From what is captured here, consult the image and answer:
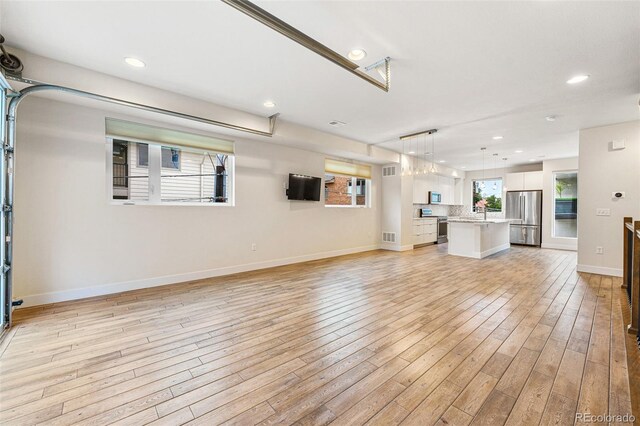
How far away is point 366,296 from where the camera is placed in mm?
3594

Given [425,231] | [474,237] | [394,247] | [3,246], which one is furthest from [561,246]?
[3,246]

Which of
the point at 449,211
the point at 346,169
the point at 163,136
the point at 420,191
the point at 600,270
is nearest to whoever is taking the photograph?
the point at 163,136

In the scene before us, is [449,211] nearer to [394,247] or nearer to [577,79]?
[394,247]

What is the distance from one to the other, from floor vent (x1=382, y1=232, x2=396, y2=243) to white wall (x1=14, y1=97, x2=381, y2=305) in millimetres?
3593

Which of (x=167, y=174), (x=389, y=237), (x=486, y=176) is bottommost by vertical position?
(x=389, y=237)

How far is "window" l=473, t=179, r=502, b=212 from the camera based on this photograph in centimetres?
972

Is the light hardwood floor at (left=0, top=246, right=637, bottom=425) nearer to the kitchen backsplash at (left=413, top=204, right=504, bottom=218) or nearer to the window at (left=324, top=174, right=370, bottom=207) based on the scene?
the window at (left=324, top=174, right=370, bottom=207)

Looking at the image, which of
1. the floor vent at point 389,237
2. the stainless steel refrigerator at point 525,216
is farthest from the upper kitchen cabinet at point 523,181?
the floor vent at point 389,237

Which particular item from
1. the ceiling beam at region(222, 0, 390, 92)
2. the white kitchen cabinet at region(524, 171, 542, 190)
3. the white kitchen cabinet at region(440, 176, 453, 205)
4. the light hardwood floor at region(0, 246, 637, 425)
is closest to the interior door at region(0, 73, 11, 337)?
the light hardwood floor at region(0, 246, 637, 425)

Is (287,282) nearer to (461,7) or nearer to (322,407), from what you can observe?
(322,407)

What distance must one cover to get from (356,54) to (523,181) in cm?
866

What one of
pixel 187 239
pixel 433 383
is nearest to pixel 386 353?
pixel 433 383

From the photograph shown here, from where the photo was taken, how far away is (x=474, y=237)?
253 inches

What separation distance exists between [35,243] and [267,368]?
3.33 metres
